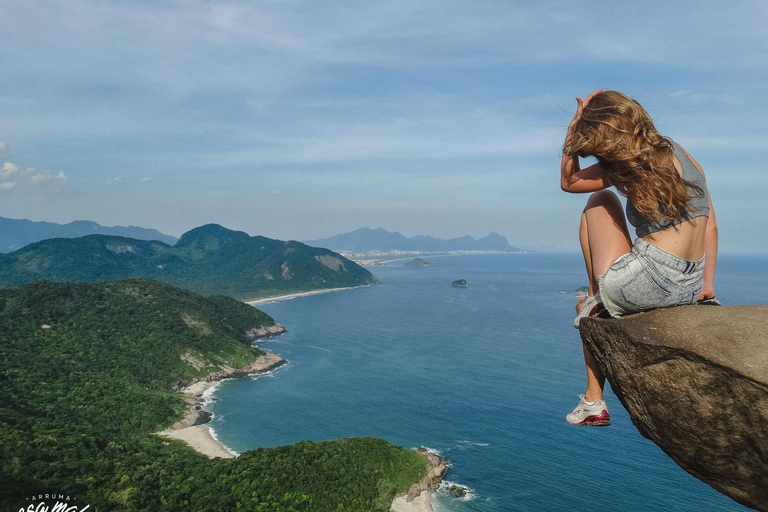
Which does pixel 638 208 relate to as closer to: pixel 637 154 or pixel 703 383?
pixel 637 154

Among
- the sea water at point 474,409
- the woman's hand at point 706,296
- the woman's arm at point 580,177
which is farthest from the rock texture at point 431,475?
the woman's arm at point 580,177

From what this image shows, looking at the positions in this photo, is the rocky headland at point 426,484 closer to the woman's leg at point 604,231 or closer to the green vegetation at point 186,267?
the woman's leg at point 604,231

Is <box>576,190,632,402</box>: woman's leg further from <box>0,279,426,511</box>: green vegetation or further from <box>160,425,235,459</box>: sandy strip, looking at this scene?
<box>160,425,235,459</box>: sandy strip

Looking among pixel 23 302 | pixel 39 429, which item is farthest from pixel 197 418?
pixel 23 302

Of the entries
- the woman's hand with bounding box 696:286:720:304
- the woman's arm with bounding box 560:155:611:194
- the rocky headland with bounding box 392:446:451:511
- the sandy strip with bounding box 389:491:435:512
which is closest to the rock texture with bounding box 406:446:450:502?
the rocky headland with bounding box 392:446:451:511

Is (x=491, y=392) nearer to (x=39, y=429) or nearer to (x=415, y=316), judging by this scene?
(x=39, y=429)

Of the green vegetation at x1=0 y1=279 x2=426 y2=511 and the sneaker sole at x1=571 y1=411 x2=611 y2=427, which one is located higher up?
the sneaker sole at x1=571 y1=411 x2=611 y2=427
